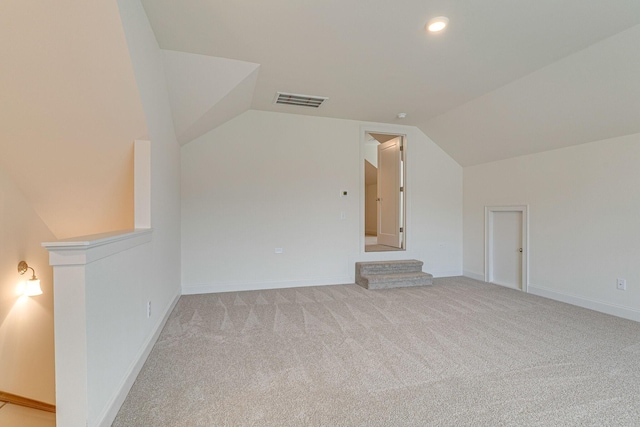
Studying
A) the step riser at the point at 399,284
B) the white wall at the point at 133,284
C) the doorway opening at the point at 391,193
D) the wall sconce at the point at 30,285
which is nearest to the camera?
the white wall at the point at 133,284

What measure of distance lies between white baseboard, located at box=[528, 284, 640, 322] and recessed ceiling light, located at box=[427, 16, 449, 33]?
363cm

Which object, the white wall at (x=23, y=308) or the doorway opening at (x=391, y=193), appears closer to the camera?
the white wall at (x=23, y=308)

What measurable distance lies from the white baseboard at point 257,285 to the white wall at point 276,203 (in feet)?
0.05

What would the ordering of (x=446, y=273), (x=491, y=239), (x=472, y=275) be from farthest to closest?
(x=446, y=273) → (x=472, y=275) → (x=491, y=239)

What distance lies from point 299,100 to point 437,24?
210 centimetres

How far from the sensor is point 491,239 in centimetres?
496

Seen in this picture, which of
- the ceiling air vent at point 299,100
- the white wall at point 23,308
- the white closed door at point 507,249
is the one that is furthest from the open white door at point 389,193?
the white wall at point 23,308

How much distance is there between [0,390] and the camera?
3.03 m

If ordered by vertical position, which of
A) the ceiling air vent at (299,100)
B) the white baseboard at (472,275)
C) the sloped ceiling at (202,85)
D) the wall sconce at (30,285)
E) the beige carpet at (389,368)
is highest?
the ceiling air vent at (299,100)

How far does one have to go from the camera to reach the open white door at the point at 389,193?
5.45m

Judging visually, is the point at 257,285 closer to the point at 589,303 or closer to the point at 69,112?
the point at 69,112

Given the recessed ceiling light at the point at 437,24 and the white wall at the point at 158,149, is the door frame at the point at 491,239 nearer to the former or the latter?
the recessed ceiling light at the point at 437,24

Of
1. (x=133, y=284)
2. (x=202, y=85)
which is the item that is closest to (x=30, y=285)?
(x=133, y=284)

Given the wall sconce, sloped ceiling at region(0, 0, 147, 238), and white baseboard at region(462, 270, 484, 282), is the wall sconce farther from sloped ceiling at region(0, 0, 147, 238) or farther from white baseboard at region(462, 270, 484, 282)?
white baseboard at region(462, 270, 484, 282)
